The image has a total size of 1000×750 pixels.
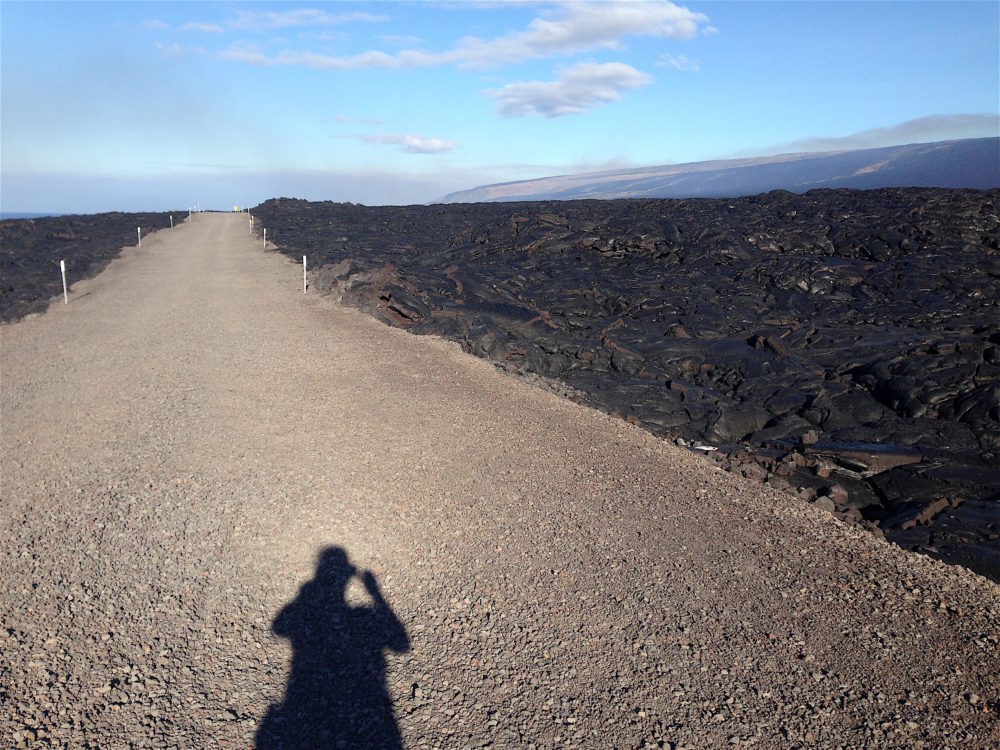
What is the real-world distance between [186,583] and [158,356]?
858cm

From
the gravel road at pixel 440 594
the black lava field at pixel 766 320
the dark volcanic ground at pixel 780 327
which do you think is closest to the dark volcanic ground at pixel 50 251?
the black lava field at pixel 766 320

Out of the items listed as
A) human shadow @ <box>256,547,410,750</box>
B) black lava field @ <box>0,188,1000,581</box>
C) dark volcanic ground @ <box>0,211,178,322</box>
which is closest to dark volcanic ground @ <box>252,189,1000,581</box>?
black lava field @ <box>0,188,1000,581</box>

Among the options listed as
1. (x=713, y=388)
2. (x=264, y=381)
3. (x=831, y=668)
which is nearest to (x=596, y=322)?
(x=713, y=388)

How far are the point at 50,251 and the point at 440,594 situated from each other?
1201 inches

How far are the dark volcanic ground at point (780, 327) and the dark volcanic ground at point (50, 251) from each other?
799cm

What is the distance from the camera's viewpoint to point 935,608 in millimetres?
5617

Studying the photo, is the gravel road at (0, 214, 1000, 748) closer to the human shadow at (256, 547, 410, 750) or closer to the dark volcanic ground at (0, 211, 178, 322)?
the human shadow at (256, 547, 410, 750)

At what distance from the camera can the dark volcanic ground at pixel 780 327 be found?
916 centimetres

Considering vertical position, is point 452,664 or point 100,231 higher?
point 100,231

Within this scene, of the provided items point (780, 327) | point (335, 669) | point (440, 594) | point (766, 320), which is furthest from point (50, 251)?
point (335, 669)

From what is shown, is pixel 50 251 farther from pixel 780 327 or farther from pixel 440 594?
pixel 440 594

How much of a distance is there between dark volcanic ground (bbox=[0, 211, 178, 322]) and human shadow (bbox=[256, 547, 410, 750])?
16.6m

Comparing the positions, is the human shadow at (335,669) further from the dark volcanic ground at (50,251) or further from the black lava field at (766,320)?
the dark volcanic ground at (50,251)

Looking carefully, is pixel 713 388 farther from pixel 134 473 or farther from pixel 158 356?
pixel 158 356
